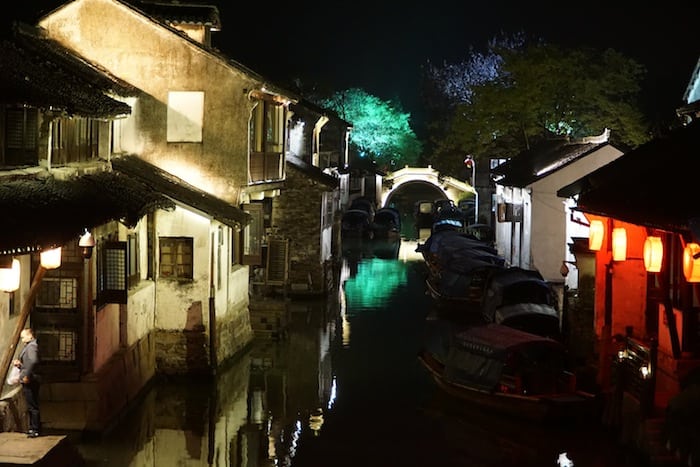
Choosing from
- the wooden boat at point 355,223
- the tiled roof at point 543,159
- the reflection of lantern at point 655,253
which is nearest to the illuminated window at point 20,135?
the reflection of lantern at point 655,253

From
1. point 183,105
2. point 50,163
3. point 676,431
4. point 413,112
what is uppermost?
point 413,112

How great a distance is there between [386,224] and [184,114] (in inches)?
2027

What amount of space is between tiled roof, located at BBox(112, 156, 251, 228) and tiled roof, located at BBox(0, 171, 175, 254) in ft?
2.59

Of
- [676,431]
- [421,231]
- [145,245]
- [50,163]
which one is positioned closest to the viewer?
[676,431]

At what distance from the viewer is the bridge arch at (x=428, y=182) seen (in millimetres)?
91062

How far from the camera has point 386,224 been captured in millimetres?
79562

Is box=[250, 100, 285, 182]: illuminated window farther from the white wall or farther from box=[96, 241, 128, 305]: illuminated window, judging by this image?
box=[96, 241, 128, 305]: illuminated window

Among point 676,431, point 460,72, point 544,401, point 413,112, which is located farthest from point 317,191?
point 413,112

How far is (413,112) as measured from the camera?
12206cm

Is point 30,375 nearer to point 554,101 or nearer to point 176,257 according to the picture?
point 176,257

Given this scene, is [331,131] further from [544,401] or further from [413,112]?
[544,401]

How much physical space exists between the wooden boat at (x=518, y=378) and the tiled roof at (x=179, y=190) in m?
7.68

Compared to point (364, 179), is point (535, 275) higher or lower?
lower

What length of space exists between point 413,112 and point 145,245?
97207 millimetres
